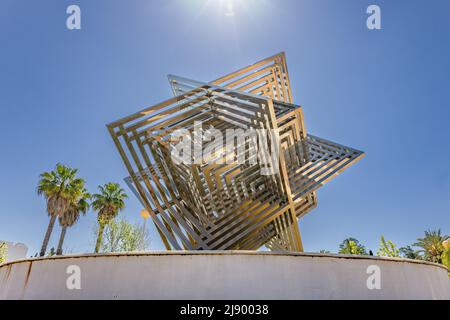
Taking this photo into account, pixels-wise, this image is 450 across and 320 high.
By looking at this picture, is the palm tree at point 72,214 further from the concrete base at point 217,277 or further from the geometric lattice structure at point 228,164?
the concrete base at point 217,277

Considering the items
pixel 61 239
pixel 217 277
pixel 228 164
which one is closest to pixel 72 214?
pixel 61 239

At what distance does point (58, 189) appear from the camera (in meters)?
29.4

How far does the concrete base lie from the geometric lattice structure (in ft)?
14.2

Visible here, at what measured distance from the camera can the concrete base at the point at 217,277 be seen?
4941 mm

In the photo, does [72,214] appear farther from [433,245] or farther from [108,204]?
[433,245]

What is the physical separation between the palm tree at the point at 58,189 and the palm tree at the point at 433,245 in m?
47.9

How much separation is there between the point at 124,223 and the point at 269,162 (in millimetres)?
26554

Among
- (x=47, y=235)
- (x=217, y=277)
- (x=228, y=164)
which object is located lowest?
(x=217, y=277)

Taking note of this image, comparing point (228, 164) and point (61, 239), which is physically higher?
point (61, 239)

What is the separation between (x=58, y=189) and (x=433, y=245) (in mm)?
49704

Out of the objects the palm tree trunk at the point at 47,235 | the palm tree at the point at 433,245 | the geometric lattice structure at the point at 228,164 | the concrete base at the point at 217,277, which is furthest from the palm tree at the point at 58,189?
the palm tree at the point at 433,245

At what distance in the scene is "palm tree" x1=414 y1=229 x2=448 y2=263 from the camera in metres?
44.2

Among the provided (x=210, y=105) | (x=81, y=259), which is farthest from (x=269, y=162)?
(x=81, y=259)

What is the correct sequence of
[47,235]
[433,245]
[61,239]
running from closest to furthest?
[47,235]
[61,239]
[433,245]
